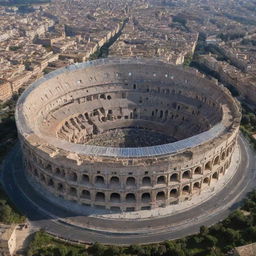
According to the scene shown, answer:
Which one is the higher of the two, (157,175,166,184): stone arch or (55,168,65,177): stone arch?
(157,175,166,184): stone arch

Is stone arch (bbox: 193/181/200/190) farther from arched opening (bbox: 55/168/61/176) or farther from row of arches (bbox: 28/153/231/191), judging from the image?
arched opening (bbox: 55/168/61/176)

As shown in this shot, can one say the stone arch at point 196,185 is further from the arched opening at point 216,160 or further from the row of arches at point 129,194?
the arched opening at point 216,160

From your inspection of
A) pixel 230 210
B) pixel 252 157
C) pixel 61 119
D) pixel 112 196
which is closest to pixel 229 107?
pixel 252 157

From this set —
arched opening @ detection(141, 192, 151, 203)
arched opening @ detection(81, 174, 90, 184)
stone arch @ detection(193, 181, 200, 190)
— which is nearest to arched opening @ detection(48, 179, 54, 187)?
arched opening @ detection(81, 174, 90, 184)

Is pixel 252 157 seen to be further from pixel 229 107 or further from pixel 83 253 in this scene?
pixel 83 253

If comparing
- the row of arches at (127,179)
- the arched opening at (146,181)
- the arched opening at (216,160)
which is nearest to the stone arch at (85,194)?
the row of arches at (127,179)

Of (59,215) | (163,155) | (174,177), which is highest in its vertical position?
(163,155)
